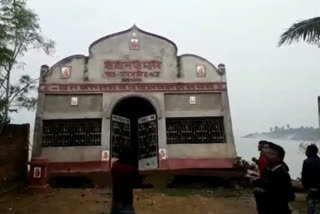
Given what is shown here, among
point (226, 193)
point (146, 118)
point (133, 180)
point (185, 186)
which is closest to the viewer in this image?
point (133, 180)

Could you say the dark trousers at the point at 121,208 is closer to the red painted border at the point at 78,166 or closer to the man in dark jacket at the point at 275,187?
the man in dark jacket at the point at 275,187

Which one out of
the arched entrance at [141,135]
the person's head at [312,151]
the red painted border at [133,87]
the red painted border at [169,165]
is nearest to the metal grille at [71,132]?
the arched entrance at [141,135]

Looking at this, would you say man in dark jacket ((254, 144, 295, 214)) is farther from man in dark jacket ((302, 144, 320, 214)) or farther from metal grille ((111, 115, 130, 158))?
metal grille ((111, 115, 130, 158))

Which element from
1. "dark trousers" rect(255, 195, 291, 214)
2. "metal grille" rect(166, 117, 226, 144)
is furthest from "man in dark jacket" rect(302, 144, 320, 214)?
"metal grille" rect(166, 117, 226, 144)

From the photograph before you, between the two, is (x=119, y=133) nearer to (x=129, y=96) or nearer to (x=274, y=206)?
(x=129, y=96)

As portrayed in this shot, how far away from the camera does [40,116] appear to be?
15.6 meters

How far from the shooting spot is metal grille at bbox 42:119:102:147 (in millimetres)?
15578

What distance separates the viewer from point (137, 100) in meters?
16.8

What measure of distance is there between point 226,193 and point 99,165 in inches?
198

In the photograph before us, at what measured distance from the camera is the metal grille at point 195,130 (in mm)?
15828

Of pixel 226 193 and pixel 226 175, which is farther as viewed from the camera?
pixel 226 175

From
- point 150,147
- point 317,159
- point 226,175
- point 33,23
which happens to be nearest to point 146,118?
point 150,147

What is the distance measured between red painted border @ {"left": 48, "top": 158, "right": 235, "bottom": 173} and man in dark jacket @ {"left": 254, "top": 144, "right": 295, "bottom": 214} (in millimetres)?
10592

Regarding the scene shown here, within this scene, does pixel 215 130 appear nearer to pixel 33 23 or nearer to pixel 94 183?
pixel 94 183
